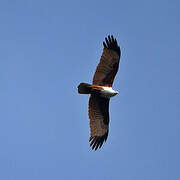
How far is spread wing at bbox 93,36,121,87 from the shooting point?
15.9 meters

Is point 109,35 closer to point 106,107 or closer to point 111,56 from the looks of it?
point 111,56

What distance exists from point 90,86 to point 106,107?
138 centimetres

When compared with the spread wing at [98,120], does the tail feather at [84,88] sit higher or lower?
higher

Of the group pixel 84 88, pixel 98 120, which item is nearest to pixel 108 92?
pixel 84 88

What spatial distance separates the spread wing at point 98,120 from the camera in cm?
1639

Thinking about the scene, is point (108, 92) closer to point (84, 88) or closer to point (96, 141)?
point (84, 88)

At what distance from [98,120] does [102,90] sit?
1.31 metres

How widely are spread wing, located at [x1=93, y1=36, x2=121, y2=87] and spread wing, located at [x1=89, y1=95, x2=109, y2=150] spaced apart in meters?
0.64

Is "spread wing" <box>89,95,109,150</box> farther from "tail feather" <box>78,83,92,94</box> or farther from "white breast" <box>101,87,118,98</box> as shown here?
"tail feather" <box>78,83,92,94</box>

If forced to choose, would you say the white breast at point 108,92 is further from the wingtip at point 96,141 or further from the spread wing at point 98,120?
the wingtip at point 96,141

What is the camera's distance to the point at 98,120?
54.7 ft

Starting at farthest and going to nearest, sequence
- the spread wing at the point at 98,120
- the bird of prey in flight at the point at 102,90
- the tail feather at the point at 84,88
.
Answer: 1. the spread wing at the point at 98,120
2. the bird of prey in flight at the point at 102,90
3. the tail feather at the point at 84,88

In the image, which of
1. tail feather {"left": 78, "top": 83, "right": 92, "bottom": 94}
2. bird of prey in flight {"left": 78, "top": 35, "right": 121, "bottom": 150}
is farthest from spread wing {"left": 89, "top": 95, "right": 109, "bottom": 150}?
tail feather {"left": 78, "top": 83, "right": 92, "bottom": 94}

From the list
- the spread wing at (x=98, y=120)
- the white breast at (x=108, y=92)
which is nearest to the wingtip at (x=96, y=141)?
the spread wing at (x=98, y=120)
